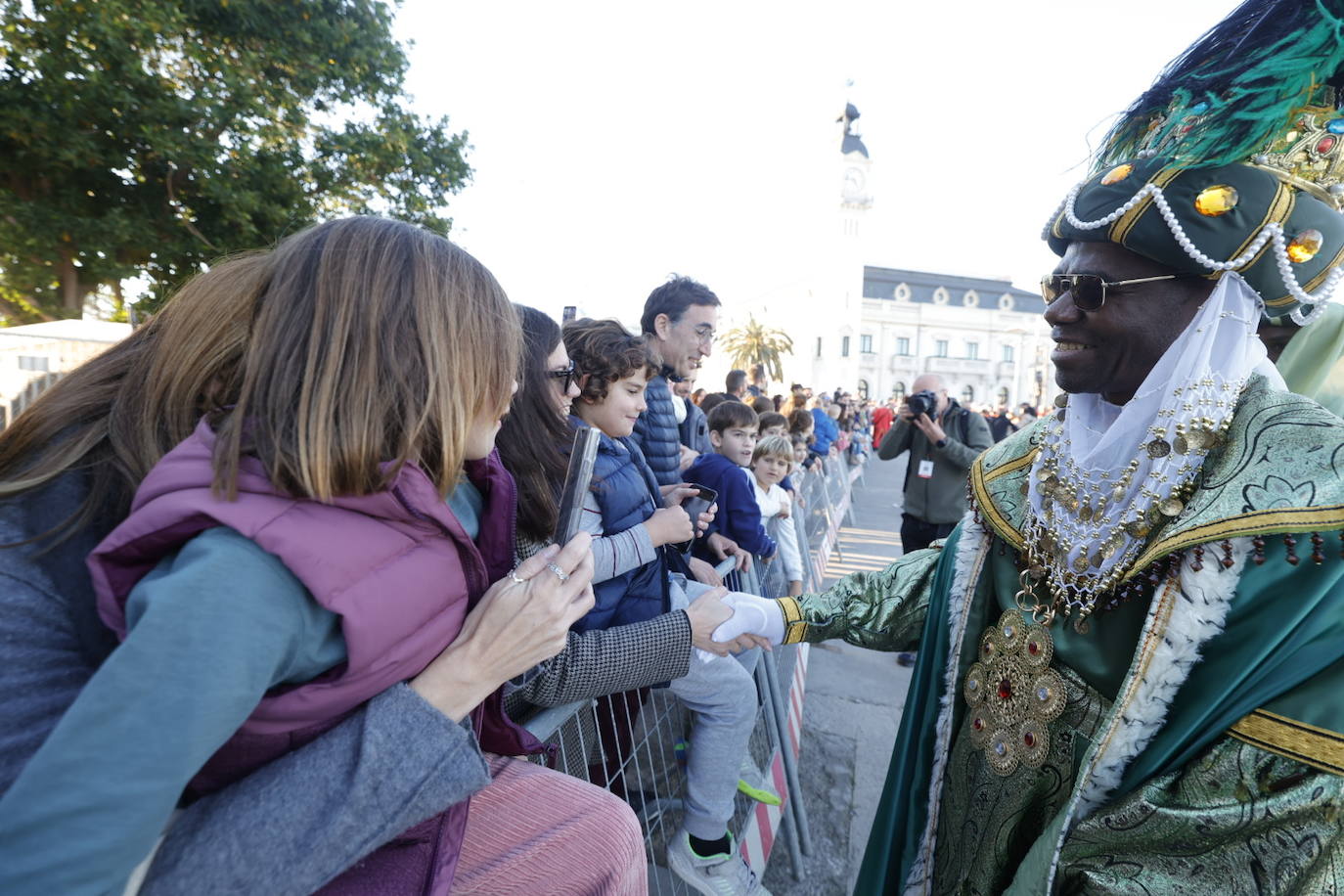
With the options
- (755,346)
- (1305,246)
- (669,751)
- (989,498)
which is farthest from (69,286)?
(755,346)

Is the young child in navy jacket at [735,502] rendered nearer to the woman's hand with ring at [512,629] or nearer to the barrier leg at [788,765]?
A: the barrier leg at [788,765]

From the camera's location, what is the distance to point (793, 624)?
2.03m

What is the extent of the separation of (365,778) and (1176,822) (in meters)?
1.35

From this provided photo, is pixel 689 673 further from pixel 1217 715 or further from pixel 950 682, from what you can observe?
pixel 1217 715

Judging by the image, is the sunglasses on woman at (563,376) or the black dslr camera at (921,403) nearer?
the sunglasses on woman at (563,376)

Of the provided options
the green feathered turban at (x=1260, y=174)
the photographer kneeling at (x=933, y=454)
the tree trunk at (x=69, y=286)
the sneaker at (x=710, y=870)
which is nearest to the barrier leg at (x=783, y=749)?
the sneaker at (x=710, y=870)

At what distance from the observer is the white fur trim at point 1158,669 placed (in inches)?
48.2

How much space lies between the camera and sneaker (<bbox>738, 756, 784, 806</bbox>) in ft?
8.57

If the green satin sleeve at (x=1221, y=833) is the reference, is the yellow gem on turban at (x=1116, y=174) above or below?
above

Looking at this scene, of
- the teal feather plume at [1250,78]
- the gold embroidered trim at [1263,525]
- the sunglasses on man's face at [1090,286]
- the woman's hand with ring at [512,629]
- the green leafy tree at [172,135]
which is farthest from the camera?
the green leafy tree at [172,135]

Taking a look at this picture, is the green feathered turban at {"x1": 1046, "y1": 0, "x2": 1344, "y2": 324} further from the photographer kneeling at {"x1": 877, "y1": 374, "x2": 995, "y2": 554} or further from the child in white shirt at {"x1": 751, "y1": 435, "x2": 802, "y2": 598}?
the photographer kneeling at {"x1": 877, "y1": 374, "x2": 995, "y2": 554}

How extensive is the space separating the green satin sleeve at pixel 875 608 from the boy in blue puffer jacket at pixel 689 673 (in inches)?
16.3

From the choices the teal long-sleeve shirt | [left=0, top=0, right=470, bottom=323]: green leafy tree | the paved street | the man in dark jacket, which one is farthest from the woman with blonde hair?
[left=0, top=0, right=470, bottom=323]: green leafy tree

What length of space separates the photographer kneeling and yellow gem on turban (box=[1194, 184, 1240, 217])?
11.6ft
